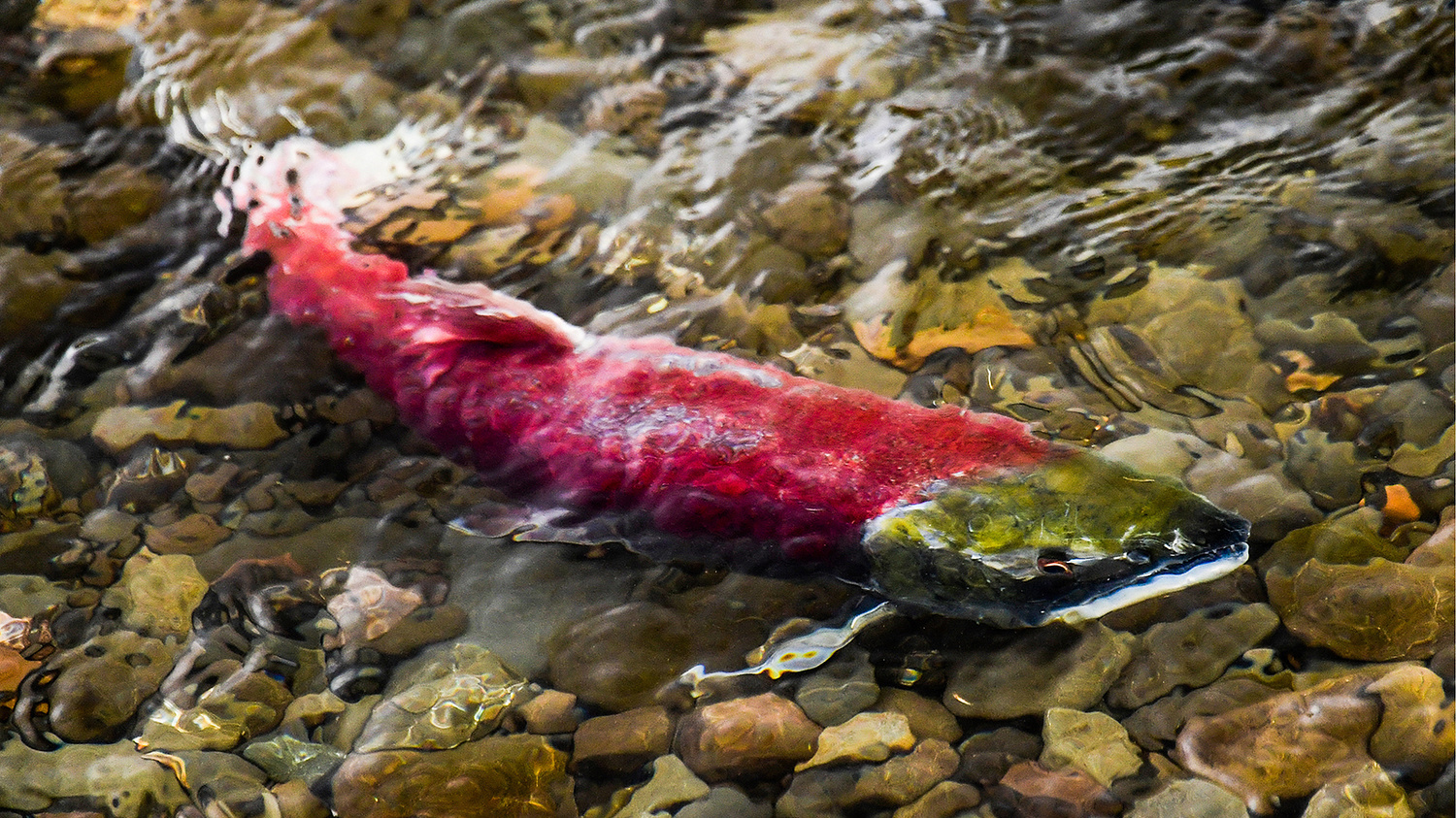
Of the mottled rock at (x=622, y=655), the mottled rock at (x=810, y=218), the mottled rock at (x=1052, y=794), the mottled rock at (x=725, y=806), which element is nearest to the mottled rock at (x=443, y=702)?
the mottled rock at (x=622, y=655)

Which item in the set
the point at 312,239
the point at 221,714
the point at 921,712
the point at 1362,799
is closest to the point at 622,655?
the point at 921,712

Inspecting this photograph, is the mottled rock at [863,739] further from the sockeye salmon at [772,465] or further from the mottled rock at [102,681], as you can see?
the mottled rock at [102,681]

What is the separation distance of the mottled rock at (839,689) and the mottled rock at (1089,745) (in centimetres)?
46

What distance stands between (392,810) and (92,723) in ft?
3.10

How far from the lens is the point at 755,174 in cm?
420

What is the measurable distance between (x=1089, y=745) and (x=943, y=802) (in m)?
0.41

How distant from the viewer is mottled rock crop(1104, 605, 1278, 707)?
8.73ft

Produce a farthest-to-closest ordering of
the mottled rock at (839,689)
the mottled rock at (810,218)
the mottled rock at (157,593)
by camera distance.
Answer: the mottled rock at (810,218), the mottled rock at (157,593), the mottled rock at (839,689)

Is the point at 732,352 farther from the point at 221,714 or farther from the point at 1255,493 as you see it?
the point at 221,714

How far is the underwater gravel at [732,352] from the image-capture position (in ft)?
8.70

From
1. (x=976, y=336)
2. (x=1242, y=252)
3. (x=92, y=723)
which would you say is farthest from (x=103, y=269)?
(x=1242, y=252)

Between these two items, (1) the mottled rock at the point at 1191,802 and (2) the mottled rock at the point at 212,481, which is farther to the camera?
(2) the mottled rock at the point at 212,481

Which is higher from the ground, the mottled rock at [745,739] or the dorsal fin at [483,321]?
the dorsal fin at [483,321]

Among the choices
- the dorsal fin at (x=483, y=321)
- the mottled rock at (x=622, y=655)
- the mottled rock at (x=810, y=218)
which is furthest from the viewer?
the mottled rock at (x=810, y=218)
